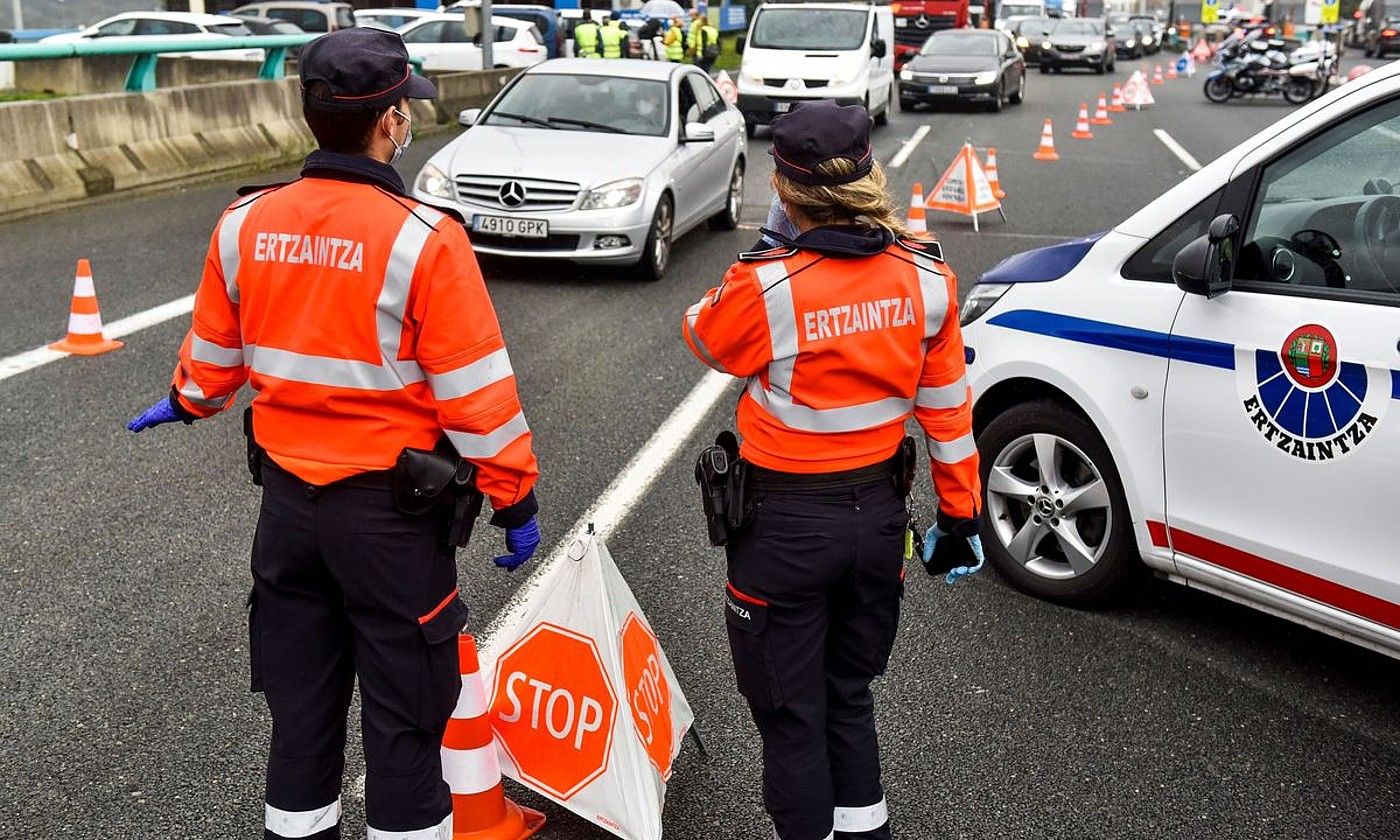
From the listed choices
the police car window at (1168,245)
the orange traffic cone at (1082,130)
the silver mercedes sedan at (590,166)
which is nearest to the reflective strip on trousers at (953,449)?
the police car window at (1168,245)

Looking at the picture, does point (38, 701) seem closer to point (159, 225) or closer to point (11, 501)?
point (11, 501)

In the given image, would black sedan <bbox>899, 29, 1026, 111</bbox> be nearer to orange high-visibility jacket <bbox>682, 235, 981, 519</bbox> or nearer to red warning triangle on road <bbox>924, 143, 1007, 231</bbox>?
red warning triangle on road <bbox>924, 143, 1007, 231</bbox>

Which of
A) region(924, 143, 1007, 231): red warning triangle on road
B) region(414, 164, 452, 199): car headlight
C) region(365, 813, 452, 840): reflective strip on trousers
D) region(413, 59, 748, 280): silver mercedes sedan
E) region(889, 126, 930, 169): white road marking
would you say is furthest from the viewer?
region(889, 126, 930, 169): white road marking

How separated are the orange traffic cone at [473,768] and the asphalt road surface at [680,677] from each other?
23cm

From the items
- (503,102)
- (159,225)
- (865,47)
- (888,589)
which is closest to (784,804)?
(888,589)

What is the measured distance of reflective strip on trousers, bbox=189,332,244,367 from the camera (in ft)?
10.2

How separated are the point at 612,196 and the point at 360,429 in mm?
7935

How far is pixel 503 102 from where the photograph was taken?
12.1 metres

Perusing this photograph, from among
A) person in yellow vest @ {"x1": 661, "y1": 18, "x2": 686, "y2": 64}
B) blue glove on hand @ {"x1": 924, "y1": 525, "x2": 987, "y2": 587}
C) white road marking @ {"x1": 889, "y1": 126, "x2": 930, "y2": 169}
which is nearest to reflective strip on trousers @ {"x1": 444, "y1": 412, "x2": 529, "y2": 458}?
blue glove on hand @ {"x1": 924, "y1": 525, "x2": 987, "y2": 587}

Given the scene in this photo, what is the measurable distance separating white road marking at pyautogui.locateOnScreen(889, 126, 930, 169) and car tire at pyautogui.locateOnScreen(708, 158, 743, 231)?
216 inches

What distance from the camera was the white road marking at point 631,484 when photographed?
16.4 ft

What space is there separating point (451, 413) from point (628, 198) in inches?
313

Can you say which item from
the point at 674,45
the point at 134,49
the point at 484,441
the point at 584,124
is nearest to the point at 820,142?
the point at 484,441

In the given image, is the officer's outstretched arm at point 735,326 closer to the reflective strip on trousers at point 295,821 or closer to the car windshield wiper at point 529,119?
the reflective strip on trousers at point 295,821
